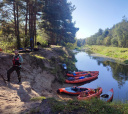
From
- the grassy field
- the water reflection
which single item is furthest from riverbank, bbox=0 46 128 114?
the grassy field

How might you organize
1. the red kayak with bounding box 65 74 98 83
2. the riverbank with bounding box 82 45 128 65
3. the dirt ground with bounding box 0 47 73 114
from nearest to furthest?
the dirt ground with bounding box 0 47 73 114 → the red kayak with bounding box 65 74 98 83 → the riverbank with bounding box 82 45 128 65

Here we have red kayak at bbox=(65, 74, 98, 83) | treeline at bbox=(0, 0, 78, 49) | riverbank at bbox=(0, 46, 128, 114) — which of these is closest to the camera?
riverbank at bbox=(0, 46, 128, 114)

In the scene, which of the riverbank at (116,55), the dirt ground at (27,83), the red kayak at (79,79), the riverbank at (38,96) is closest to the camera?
the riverbank at (38,96)

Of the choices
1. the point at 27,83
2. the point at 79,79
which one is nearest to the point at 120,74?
the point at 79,79

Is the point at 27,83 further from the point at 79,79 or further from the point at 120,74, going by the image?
the point at 120,74

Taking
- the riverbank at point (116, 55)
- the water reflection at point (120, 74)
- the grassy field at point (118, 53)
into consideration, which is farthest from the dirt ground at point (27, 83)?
the grassy field at point (118, 53)

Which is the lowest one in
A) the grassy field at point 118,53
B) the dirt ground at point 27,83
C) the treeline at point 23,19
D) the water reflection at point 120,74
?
the water reflection at point 120,74

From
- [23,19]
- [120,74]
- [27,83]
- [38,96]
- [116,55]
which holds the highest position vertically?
[23,19]

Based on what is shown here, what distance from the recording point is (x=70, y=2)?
24719mm

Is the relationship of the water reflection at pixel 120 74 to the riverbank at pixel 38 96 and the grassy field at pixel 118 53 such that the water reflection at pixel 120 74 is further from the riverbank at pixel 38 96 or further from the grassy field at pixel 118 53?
the riverbank at pixel 38 96

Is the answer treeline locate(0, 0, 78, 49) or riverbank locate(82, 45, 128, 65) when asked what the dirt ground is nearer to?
treeline locate(0, 0, 78, 49)

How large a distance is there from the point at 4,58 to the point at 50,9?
42.9 ft

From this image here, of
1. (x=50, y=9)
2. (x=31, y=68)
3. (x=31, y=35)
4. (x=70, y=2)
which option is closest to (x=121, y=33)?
(x=70, y=2)

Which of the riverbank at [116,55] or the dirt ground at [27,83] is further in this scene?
the riverbank at [116,55]
